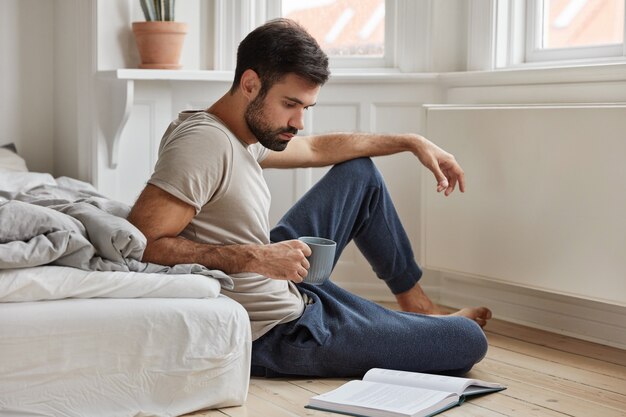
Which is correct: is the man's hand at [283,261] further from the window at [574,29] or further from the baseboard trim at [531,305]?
the window at [574,29]

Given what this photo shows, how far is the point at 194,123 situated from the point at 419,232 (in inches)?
59.0

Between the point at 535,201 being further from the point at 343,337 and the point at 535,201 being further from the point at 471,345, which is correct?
the point at 343,337

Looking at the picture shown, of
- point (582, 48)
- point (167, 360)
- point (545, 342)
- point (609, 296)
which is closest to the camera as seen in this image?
point (167, 360)

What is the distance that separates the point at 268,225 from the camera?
2311mm

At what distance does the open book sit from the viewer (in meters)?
2.00

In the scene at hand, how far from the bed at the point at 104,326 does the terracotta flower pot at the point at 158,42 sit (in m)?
1.37

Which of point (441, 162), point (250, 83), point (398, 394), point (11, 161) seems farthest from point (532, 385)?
point (11, 161)

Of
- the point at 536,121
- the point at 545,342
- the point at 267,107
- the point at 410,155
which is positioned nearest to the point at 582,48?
the point at 536,121

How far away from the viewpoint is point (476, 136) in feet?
9.80

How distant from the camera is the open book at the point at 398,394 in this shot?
1995 millimetres

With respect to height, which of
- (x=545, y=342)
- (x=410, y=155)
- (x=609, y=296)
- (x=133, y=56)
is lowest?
(x=545, y=342)

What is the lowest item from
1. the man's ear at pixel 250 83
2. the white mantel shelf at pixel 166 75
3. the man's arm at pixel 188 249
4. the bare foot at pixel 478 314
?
the bare foot at pixel 478 314

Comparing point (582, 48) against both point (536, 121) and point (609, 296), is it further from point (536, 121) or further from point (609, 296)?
point (609, 296)

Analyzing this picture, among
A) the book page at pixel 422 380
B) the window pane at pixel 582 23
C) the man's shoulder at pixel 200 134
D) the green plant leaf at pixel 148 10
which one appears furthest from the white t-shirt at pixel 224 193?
the window pane at pixel 582 23
